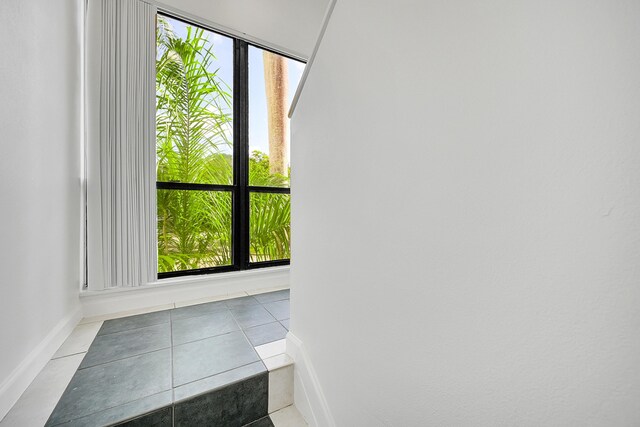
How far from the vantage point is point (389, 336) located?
696mm

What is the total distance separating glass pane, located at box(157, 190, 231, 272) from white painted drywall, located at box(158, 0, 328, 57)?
4.96 feet

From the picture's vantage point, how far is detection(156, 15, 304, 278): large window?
2172 millimetres

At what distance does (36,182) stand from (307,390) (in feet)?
5.09

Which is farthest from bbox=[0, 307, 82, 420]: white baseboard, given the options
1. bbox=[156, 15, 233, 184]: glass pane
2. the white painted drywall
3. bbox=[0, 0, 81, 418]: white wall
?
the white painted drywall

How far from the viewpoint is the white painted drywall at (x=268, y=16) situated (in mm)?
2088

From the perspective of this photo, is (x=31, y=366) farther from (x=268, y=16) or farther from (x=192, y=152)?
(x=268, y=16)

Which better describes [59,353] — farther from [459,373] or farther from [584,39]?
[584,39]

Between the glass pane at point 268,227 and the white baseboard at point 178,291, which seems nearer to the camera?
the white baseboard at point 178,291

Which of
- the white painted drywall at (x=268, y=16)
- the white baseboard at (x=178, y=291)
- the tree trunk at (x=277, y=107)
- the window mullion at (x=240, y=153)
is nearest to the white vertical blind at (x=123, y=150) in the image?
the white baseboard at (x=178, y=291)

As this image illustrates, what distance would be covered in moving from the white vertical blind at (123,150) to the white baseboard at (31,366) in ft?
1.29

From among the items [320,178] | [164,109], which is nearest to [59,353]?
[320,178]

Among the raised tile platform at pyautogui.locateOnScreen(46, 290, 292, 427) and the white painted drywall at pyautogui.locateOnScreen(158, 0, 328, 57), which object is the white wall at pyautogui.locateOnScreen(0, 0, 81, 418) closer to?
the raised tile platform at pyautogui.locateOnScreen(46, 290, 292, 427)

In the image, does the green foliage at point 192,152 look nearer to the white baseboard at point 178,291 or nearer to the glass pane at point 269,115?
the glass pane at point 269,115

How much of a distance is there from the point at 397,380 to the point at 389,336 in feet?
0.35
